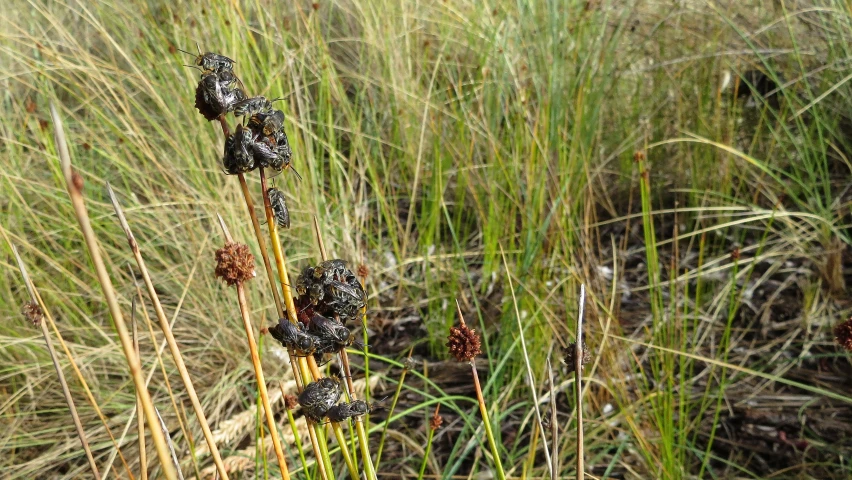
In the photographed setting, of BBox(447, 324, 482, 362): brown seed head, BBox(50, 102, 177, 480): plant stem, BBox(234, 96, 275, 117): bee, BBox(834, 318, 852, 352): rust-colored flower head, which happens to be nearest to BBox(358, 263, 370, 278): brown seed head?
BBox(447, 324, 482, 362): brown seed head

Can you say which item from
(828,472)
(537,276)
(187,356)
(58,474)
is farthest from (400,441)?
(828,472)

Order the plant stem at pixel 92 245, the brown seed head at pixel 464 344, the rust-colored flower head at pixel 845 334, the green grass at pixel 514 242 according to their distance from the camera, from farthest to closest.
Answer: the green grass at pixel 514 242
the rust-colored flower head at pixel 845 334
the brown seed head at pixel 464 344
the plant stem at pixel 92 245

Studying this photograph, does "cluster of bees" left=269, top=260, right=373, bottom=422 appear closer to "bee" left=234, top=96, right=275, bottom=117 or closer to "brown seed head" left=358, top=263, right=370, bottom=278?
"bee" left=234, top=96, right=275, bottom=117

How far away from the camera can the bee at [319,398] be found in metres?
0.57

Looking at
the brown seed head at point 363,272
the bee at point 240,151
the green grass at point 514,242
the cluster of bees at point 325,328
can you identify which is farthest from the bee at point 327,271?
the green grass at point 514,242

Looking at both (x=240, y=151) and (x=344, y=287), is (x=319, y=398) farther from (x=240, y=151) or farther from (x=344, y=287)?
(x=240, y=151)

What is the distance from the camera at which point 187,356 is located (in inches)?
73.8

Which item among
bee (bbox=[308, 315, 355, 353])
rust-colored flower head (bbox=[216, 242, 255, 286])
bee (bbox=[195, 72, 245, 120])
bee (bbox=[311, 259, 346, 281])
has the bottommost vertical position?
bee (bbox=[308, 315, 355, 353])

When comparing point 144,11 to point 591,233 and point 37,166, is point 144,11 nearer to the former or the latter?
point 37,166

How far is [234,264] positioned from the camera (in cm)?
59

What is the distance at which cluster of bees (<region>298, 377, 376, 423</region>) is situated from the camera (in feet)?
1.88

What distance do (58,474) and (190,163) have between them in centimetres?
85

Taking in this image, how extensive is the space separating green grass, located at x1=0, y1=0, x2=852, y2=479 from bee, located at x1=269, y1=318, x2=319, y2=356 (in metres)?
0.80

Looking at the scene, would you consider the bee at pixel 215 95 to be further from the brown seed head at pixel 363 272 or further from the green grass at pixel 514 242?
the green grass at pixel 514 242
